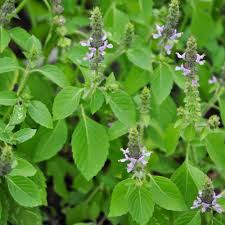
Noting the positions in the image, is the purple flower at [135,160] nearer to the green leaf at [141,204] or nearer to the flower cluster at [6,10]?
the green leaf at [141,204]

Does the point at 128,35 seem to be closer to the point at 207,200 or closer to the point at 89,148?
the point at 89,148

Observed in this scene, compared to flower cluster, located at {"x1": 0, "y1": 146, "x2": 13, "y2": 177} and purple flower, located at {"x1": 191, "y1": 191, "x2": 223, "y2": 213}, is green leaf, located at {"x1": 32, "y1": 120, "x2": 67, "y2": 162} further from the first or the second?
purple flower, located at {"x1": 191, "y1": 191, "x2": 223, "y2": 213}

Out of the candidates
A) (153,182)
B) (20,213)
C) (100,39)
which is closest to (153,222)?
(153,182)

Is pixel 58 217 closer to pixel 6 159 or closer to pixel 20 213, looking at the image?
pixel 20 213

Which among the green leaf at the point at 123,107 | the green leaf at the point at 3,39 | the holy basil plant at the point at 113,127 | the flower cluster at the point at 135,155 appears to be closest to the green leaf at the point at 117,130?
the holy basil plant at the point at 113,127

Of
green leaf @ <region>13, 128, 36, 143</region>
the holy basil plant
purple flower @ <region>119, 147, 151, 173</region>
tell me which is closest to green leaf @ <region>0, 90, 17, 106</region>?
the holy basil plant
